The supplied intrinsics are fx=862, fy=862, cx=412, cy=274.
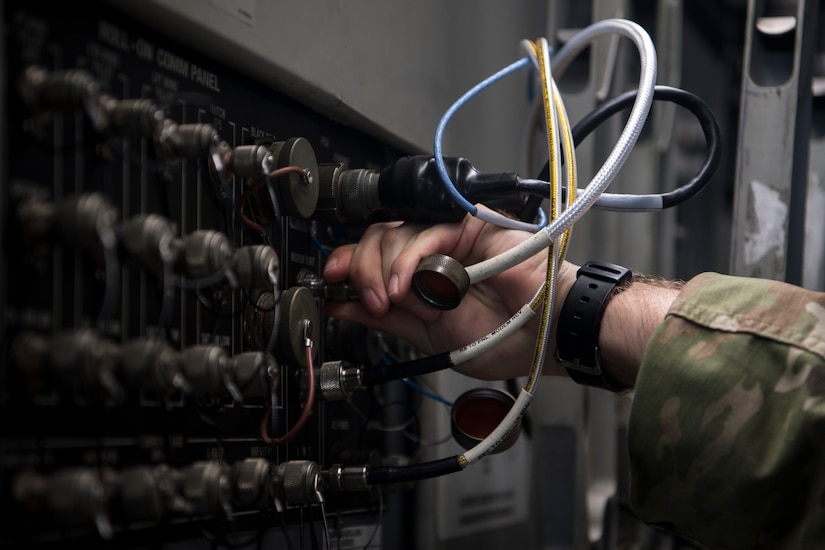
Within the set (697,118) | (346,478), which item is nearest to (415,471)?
(346,478)

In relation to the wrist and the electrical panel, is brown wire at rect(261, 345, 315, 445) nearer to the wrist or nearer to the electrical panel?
the electrical panel

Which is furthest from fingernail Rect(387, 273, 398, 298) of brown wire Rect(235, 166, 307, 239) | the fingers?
brown wire Rect(235, 166, 307, 239)

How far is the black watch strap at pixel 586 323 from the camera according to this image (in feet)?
2.44

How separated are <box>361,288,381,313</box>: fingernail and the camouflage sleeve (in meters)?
0.22

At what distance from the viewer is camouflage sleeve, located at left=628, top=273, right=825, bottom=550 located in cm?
63

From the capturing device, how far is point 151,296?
0.53 meters

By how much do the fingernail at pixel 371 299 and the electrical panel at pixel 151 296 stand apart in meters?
0.03

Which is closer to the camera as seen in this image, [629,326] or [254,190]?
[254,190]

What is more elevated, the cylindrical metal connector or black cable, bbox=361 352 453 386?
black cable, bbox=361 352 453 386

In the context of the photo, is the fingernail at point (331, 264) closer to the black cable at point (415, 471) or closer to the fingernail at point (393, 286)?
the fingernail at point (393, 286)

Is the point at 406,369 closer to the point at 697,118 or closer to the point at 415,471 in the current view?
the point at 415,471

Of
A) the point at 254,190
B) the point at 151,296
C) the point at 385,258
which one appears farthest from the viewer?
the point at 385,258

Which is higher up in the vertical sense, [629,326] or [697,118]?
[697,118]

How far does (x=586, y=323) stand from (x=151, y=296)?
0.38 metres
